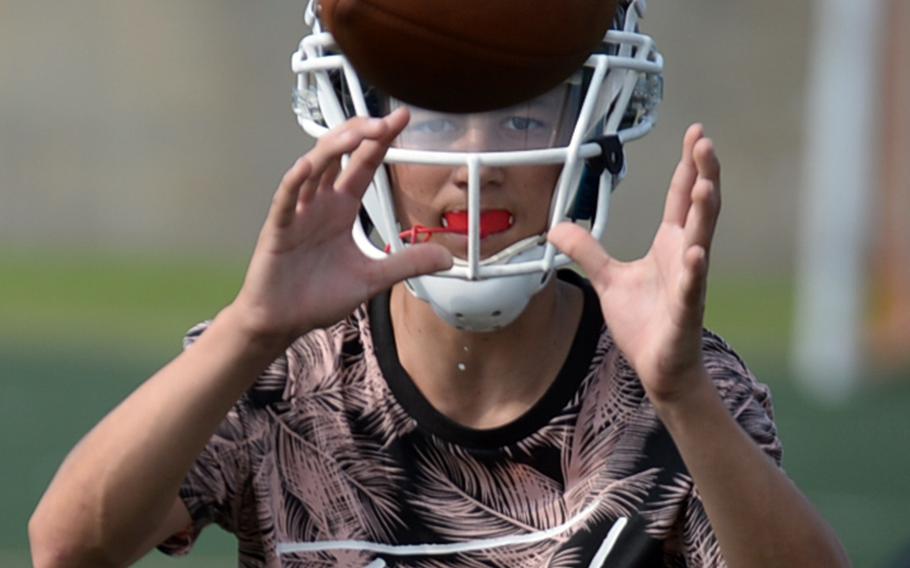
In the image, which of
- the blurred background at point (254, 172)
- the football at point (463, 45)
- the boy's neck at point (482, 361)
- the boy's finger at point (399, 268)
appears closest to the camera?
the boy's finger at point (399, 268)

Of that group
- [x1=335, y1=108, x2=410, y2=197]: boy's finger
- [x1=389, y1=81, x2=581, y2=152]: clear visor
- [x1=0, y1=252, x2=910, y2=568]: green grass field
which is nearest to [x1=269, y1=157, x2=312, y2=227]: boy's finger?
[x1=335, y1=108, x2=410, y2=197]: boy's finger

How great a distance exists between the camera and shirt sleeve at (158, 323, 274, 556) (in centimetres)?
246

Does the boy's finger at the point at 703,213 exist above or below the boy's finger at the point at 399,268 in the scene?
above

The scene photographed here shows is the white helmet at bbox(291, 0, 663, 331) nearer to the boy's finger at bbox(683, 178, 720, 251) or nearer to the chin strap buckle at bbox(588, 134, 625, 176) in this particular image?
the chin strap buckle at bbox(588, 134, 625, 176)

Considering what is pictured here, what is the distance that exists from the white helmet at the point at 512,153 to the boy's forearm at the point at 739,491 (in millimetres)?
381

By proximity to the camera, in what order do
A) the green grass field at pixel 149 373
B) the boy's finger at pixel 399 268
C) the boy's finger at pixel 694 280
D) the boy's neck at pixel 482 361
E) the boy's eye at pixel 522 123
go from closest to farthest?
the boy's finger at pixel 694 280, the boy's finger at pixel 399 268, the boy's eye at pixel 522 123, the boy's neck at pixel 482 361, the green grass field at pixel 149 373

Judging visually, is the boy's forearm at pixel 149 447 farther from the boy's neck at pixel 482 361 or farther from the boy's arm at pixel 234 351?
the boy's neck at pixel 482 361

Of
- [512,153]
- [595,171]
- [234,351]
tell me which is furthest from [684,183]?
[234,351]

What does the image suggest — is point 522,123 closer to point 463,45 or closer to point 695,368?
point 463,45

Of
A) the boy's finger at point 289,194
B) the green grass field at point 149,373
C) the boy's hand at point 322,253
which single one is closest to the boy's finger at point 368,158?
the boy's hand at point 322,253

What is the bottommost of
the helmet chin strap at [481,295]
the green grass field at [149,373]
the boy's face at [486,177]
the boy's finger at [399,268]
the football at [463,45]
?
the green grass field at [149,373]

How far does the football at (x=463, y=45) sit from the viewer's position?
242cm

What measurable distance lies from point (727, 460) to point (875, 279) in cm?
842

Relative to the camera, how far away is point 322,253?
7.34ft
